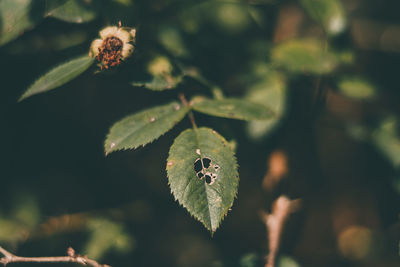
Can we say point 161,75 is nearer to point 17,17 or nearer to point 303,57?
point 17,17

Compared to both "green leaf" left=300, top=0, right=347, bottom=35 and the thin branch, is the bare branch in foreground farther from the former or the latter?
"green leaf" left=300, top=0, right=347, bottom=35

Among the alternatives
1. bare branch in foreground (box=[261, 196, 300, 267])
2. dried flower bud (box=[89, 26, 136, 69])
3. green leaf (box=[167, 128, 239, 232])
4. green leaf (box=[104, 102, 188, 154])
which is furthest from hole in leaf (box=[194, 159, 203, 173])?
bare branch in foreground (box=[261, 196, 300, 267])

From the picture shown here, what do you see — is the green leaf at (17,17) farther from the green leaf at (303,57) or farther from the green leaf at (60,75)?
the green leaf at (303,57)

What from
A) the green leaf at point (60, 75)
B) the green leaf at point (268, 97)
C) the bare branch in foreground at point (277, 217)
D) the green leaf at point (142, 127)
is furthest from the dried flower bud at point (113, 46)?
the bare branch in foreground at point (277, 217)

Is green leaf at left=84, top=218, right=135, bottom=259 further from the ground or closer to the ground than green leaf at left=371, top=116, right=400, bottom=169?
closer to the ground

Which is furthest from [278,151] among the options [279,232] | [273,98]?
[279,232]

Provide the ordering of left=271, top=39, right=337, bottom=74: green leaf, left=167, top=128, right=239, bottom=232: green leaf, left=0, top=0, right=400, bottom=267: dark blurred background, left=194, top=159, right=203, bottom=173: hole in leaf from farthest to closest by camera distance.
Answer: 1. left=271, top=39, right=337, bottom=74: green leaf
2. left=0, top=0, right=400, bottom=267: dark blurred background
3. left=194, top=159, right=203, bottom=173: hole in leaf
4. left=167, top=128, right=239, bottom=232: green leaf
